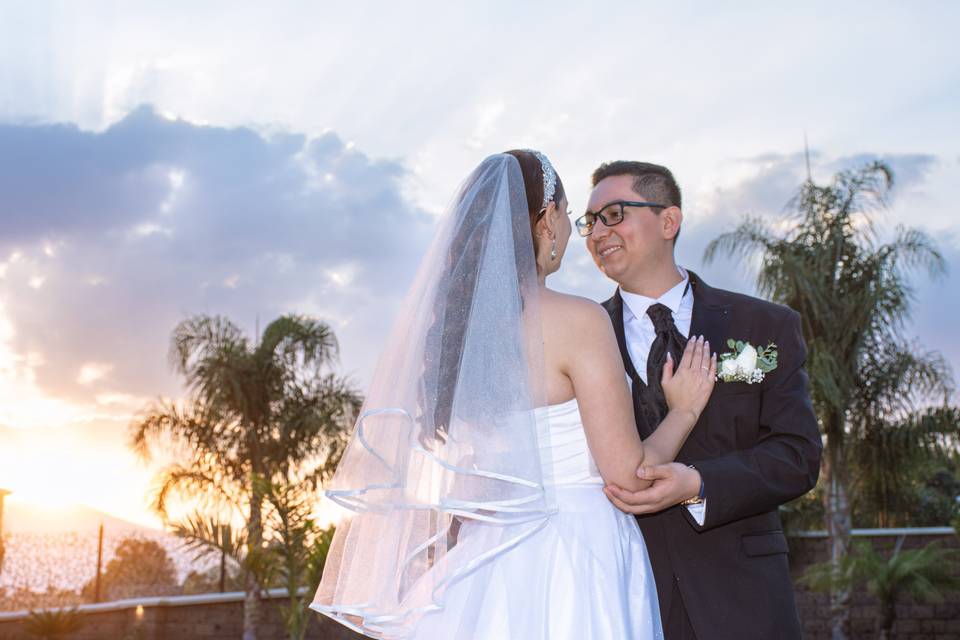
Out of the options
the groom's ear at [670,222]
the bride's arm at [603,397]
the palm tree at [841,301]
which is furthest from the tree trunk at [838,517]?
the bride's arm at [603,397]

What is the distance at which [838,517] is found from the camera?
608 inches

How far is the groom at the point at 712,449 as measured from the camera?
3369mm

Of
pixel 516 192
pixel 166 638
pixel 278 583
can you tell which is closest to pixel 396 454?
pixel 516 192

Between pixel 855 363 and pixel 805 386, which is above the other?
pixel 855 363

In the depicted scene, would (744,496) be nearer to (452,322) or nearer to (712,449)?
(712,449)

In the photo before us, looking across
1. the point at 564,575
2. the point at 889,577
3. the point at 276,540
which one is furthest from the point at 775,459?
the point at 889,577

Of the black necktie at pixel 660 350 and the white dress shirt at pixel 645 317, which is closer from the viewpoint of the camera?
the black necktie at pixel 660 350

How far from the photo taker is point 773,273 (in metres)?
15.5

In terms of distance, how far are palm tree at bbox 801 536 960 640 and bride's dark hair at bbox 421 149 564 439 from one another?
43.0ft

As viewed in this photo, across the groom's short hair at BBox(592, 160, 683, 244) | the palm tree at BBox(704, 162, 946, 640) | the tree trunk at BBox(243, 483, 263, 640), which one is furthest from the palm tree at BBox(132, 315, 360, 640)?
the groom's short hair at BBox(592, 160, 683, 244)

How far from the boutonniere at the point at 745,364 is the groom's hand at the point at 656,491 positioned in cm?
47

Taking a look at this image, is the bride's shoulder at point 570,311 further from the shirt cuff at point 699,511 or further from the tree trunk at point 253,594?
the tree trunk at point 253,594

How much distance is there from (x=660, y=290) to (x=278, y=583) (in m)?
12.4

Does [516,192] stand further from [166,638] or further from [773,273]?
[166,638]
